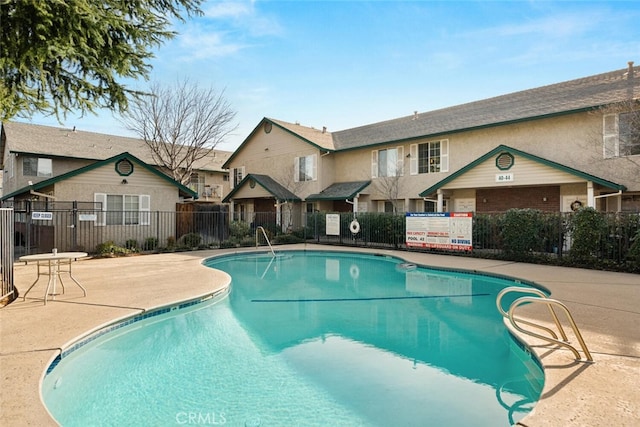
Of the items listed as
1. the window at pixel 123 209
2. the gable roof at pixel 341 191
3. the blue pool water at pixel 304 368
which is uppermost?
the gable roof at pixel 341 191

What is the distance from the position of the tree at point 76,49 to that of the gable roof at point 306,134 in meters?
15.5

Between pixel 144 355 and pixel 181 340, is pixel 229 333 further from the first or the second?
pixel 144 355

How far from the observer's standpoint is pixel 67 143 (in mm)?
26609

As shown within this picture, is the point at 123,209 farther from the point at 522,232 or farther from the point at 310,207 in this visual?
the point at 522,232

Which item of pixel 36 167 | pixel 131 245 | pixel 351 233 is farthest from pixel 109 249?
pixel 36 167

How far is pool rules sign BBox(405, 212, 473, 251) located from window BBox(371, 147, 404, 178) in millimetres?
5108

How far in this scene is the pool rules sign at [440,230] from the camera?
15.1 meters

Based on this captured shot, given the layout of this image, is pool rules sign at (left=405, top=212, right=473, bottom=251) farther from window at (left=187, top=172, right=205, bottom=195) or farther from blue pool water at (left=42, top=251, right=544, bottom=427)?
window at (left=187, top=172, right=205, bottom=195)

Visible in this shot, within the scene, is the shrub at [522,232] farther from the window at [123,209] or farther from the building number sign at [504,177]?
the window at [123,209]

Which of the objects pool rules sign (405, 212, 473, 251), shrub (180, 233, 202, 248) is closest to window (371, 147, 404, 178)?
pool rules sign (405, 212, 473, 251)

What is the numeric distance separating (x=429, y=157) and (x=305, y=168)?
332 inches

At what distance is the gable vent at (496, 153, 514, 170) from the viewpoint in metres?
16.1

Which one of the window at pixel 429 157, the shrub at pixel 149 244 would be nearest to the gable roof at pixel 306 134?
the window at pixel 429 157

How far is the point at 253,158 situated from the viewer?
28906mm
